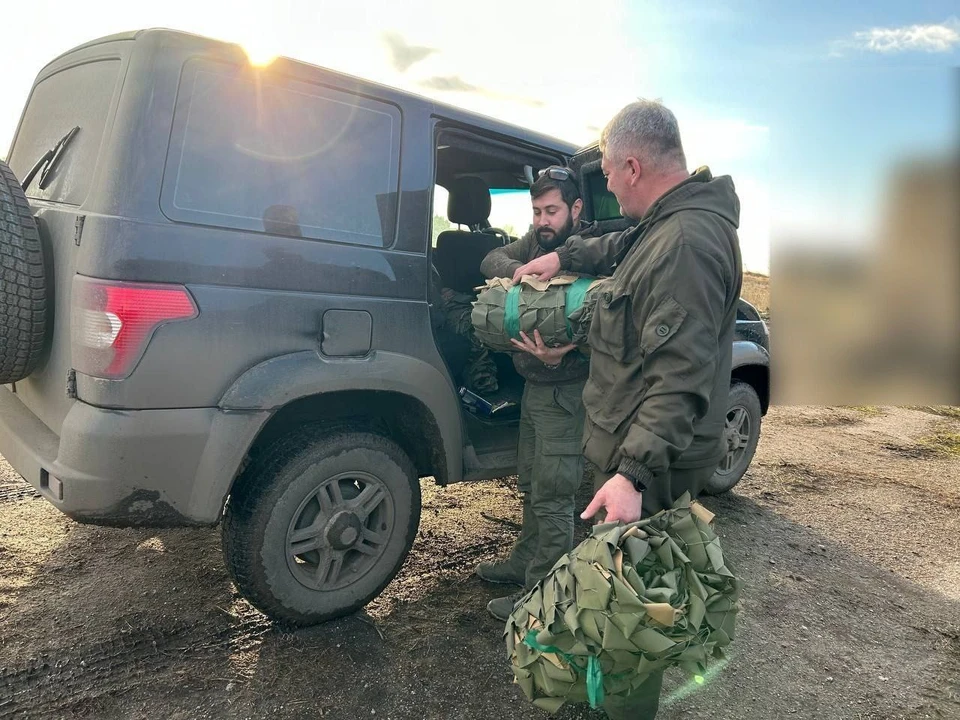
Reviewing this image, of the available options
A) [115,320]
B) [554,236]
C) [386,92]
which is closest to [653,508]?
[554,236]

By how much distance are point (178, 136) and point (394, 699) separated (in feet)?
6.74

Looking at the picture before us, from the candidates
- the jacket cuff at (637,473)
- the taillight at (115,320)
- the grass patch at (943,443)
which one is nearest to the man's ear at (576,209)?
the jacket cuff at (637,473)

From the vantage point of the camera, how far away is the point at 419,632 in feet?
8.53

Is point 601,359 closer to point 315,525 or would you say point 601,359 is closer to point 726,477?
point 315,525

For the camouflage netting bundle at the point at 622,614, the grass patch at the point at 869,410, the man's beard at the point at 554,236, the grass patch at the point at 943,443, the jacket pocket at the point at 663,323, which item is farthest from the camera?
the grass patch at the point at 869,410

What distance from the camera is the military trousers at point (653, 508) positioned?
188cm

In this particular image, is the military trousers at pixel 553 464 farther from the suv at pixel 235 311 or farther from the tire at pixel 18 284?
the tire at pixel 18 284

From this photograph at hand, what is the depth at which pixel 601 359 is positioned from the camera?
1940 mm

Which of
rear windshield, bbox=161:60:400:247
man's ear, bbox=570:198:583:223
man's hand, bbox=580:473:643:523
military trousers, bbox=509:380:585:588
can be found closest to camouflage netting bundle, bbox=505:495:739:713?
man's hand, bbox=580:473:643:523

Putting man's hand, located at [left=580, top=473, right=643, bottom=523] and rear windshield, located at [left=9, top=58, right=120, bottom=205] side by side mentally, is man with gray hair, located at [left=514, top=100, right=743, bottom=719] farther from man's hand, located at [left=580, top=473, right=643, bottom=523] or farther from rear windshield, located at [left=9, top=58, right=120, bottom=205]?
rear windshield, located at [left=9, top=58, right=120, bottom=205]

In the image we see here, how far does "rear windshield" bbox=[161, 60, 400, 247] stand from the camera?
212 centimetres

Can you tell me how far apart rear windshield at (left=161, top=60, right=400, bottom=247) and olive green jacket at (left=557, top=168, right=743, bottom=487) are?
44.0 inches

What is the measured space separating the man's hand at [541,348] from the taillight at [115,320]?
123cm

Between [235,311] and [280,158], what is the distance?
24.0 inches
